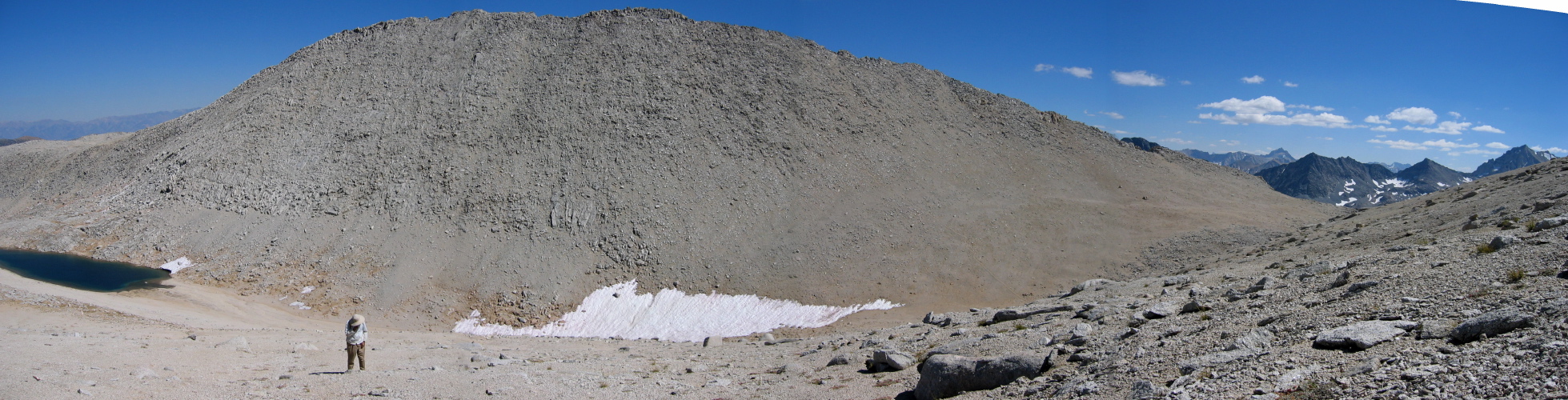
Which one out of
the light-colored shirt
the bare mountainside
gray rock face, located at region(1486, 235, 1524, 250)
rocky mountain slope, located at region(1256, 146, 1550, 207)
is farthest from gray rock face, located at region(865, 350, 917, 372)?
rocky mountain slope, located at region(1256, 146, 1550, 207)

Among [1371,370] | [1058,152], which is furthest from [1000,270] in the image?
[1371,370]

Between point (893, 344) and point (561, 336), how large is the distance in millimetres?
16480

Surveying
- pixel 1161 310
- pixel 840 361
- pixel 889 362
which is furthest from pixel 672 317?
pixel 1161 310

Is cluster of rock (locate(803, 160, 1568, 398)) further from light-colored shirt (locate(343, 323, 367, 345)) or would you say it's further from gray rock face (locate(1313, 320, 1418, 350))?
light-colored shirt (locate(343, 323, 367, 345))

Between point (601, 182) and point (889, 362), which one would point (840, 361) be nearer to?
point (889, 362)

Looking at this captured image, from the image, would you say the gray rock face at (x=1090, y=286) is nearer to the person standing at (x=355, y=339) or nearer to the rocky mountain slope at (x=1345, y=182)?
the person standing at (x=355, y=339)

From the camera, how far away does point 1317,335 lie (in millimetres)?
8273

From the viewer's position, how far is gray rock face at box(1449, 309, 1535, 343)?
6.77 metres

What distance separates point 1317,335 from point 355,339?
17800 millimetres

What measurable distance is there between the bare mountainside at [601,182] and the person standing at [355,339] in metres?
14.4

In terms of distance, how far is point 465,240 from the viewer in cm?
3328

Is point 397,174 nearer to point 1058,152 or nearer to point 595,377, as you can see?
point 595,377

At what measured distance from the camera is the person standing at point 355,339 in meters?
14.6

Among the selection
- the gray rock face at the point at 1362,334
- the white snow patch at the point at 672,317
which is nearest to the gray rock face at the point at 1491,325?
the gray rock face at the point at 1362,334
